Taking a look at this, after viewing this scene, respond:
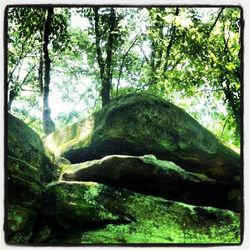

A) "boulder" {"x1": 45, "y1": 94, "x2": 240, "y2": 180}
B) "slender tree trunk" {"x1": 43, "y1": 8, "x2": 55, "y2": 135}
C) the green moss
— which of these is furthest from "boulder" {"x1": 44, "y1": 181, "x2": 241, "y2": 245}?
"slender tree trunk" {"x1": 43, "y1": 8, "x2": 55, "y2": 135}

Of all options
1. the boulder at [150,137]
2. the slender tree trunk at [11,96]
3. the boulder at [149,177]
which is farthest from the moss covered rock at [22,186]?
the boulder at [150,137]

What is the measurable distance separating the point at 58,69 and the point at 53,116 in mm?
694

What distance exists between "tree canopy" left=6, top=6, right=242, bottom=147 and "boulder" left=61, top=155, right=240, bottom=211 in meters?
0.74

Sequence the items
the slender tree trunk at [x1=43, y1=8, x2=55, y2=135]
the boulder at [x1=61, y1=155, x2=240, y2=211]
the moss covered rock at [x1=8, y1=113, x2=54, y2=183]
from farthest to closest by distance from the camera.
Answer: the slender tree trunk at [x1=43, y1=8, x2=55, y2=135], the boulder at [x1=61, y1=155, x2=240, y2=211], the moss covered rock at [x1=8, y1=113, x2=54, y2=183]

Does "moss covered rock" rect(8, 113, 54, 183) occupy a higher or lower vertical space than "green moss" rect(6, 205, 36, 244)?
higher

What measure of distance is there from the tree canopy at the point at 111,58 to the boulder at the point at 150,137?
0.20m

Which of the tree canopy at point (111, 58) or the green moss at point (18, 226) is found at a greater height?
the tree canopy at point (111, 58)

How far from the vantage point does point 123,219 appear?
207 inches

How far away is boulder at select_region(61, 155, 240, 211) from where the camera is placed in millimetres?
5555

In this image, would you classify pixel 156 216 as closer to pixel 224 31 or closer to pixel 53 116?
pixel 53 116

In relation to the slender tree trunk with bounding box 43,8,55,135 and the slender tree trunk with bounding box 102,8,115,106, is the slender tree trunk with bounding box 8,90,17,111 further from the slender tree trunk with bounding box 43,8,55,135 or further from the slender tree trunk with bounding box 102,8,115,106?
the slender tree trunk with bounding box 102,8,115,106

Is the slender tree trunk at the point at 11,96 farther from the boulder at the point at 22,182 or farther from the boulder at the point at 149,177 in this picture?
the boulder at the point at 149,177

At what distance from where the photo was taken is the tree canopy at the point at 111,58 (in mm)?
5637

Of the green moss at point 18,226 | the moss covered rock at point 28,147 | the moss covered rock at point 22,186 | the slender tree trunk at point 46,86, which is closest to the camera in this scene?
the green moss at point 18,226
